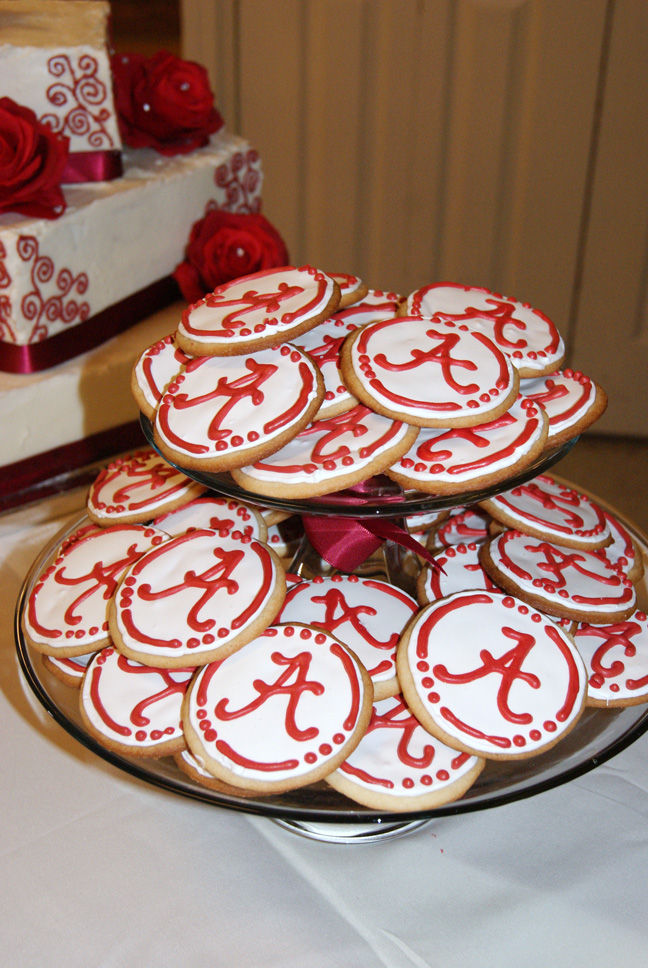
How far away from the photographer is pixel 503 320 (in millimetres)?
1104

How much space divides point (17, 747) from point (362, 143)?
283 cm

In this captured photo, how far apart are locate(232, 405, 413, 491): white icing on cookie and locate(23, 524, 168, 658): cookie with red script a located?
0.25m

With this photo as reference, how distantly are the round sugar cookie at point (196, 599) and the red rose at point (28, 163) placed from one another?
84 centimetres

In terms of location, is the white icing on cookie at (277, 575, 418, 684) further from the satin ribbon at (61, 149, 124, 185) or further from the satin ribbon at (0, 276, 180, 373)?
the satin ribbon at (61, 149, 124, 185)

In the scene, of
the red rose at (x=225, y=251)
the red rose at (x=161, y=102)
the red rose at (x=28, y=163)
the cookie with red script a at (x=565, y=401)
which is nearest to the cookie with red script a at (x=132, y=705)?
the cookie with red script a at (x=565, y=401)

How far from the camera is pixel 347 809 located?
0.82m

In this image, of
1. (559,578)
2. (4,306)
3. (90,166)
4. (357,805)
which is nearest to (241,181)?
(90,166)

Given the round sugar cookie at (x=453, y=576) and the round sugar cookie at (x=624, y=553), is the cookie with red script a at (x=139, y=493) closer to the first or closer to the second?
the round sugar cookie at (x=453, y=576)

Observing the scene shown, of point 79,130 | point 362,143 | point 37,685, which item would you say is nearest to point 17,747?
point 37,685

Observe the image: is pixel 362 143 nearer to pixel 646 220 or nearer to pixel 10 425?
pixel 646 220

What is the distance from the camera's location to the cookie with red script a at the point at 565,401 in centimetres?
99

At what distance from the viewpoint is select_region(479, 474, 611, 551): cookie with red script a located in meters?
1.09

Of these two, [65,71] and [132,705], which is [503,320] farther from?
[65,71]

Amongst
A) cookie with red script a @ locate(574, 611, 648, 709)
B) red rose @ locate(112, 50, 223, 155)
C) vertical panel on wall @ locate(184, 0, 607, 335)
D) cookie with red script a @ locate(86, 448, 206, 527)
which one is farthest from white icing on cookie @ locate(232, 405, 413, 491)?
vertical panel on wall @ locate(184, 0, 607, 335)
